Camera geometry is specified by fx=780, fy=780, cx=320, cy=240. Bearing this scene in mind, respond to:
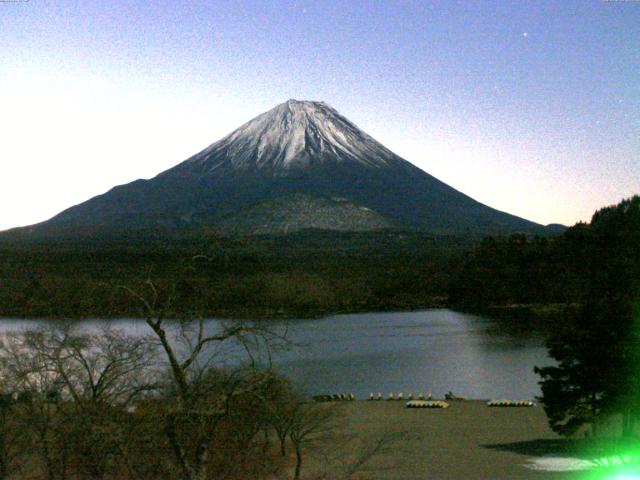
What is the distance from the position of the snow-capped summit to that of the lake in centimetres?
5936

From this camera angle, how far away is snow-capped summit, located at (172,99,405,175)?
332ft

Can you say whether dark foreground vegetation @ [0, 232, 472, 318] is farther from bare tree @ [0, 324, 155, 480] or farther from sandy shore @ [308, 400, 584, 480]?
bare tree @ [0, 324, 155, 480]

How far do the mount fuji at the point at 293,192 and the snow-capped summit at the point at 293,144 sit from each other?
0.14 metres

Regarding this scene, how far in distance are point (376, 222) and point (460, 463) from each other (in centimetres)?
7731

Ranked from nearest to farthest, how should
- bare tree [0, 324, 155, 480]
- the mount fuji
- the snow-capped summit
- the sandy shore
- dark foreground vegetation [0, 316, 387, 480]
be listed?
1. dark foreground vegetation [0, 316, 387, 480]
2. bare tree [0, 324, 155, 480]
3. the sandy shore
4. the mount fuji
5. the snow-capped summit

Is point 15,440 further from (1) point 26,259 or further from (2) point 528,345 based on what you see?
(1) point 26,259

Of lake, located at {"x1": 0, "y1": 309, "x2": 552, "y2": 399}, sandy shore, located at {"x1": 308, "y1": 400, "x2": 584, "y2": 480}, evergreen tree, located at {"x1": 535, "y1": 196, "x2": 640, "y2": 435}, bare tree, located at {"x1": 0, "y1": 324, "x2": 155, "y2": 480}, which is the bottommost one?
lake, located at {"x1": 0, "y1": 309, "x2": 552, "y2": 399}

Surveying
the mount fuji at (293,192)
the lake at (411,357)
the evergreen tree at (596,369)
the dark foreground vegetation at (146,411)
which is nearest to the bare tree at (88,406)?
the dark foreground vegetation at (146,411)

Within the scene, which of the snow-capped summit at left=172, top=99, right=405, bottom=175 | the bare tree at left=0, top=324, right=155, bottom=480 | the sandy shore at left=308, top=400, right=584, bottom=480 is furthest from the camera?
the snow-capped summit at left=172, top=99, right=405, bottom=175

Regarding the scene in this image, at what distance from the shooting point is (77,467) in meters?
6.03

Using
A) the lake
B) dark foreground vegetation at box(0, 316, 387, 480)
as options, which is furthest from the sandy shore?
dark foreground vegetation at box(0, 316, 387, 480)

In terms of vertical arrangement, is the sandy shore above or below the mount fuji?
below

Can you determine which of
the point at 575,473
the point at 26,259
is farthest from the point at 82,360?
the point at 26,259

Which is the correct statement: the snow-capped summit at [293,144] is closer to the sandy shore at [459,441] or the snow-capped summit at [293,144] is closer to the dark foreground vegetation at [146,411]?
the sandy shore at [459,441]
